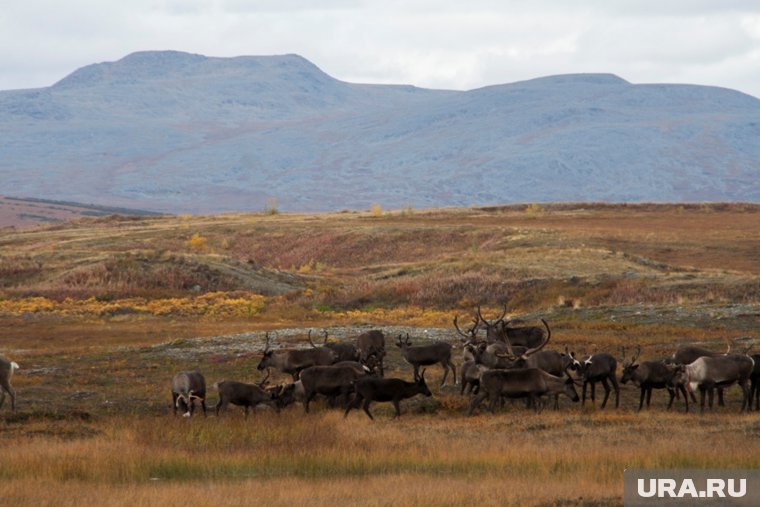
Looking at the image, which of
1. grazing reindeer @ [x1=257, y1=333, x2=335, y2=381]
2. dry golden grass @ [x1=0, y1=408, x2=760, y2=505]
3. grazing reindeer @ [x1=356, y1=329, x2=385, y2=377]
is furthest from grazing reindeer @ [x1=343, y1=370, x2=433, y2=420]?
grazing reindeer @ [x1=356, y1=329, x2=385, y2=377]

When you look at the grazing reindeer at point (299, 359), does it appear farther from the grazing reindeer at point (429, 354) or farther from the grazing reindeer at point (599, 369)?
the grazing reindeer at point (599, 369)

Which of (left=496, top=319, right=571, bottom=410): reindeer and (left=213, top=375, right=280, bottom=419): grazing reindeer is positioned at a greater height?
(left=496, top=319, right=571, bottom=410): reindeer

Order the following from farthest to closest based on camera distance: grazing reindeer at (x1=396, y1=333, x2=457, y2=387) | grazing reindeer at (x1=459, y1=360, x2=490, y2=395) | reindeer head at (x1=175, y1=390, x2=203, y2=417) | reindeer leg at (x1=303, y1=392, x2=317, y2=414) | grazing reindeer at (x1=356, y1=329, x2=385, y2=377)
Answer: grazing reindeer at (x1=356, y1=329, x2=385, y2=377), grazing reindeer at (x1=396, y1=333, x2=457, y2=387), grazing reindeer at (x1=459, y1=360, x2=490, y2=395), reindeer leg at (x1=303, y1=392, x2=317, y2=414), reindeer head at (x1=175, y1=390, x2=203, y2=417)

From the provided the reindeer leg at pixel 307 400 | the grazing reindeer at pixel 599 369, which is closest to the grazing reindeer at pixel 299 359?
the reindeer leg at pixel 307 400

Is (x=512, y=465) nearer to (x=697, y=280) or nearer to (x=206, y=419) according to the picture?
(x=206, y=419)

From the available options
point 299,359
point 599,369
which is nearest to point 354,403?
point 299,359

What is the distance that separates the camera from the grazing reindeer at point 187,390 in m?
24.5

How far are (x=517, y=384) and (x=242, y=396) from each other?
565 centimetres

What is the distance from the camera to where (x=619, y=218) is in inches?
4441

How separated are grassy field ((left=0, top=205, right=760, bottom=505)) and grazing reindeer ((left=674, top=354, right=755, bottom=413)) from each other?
3.21 feet

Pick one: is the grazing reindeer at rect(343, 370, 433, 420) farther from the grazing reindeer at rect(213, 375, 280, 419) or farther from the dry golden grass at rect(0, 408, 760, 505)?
the grazing reindeer at rect(213, 375, 280, 419)

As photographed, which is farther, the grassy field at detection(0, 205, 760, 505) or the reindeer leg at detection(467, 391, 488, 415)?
the reindeer leg at detection(467, 391, 488, 415)

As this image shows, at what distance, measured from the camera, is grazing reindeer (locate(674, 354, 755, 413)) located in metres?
24.5

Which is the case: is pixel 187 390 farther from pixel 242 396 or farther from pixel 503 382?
pixel 503 382
